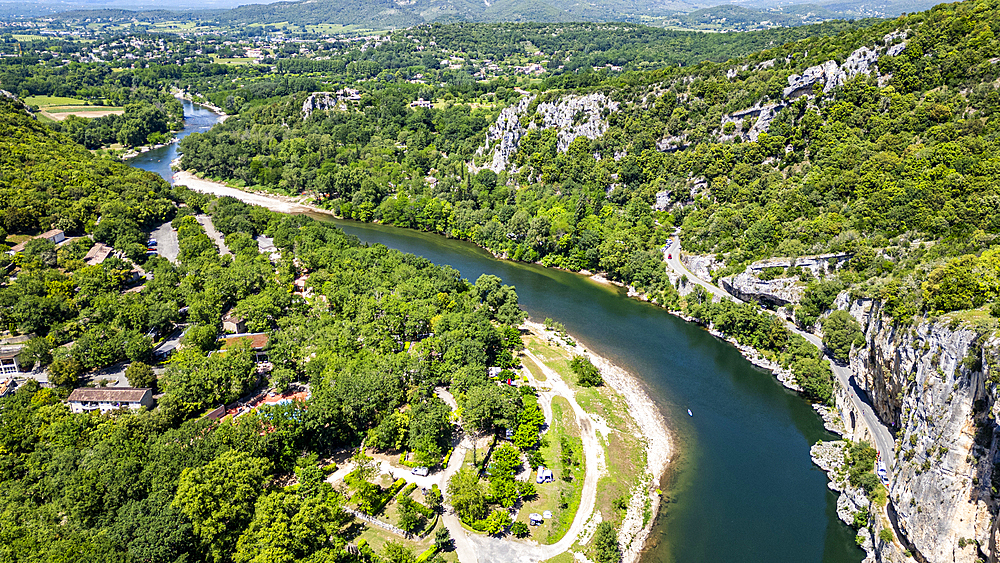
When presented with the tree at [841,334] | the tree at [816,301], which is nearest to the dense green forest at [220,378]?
the tree at [841,334]

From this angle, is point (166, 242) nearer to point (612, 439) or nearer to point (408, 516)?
point (408, 516)

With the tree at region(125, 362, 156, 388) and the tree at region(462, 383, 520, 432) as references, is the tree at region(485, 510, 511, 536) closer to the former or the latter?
the tree at region(462, 383, 520, 432)

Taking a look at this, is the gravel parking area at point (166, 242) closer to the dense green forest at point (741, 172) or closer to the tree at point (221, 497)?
the dense green forest at point (741, 172)

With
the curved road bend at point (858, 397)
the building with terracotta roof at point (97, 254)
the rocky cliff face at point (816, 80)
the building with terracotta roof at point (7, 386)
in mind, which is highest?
the rocky cliff face at point (816, 80)

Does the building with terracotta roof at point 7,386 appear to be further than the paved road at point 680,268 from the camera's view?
No

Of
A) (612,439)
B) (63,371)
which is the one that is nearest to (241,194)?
(63,371)

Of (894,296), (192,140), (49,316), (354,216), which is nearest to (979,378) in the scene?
(894,296)

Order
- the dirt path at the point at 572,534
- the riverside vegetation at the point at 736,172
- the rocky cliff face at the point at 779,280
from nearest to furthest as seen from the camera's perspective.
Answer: the dirt path at the point at 572,534, the riverside vegetation at the point at 736,172, the rocky cliff face at the point at 779,280
